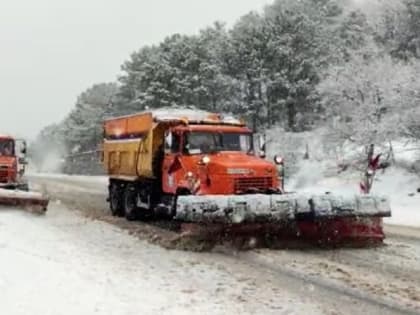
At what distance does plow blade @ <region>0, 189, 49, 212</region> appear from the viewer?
20.0 metres

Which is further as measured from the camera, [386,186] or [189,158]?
[386,186]

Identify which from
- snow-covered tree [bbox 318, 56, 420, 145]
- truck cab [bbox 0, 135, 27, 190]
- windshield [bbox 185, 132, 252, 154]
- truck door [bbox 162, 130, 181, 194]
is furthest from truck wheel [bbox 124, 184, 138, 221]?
snow-covered tree [bbox 318, 56, 420, 145]

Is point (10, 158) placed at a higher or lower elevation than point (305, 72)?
lower

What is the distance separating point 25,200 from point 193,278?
10803mm

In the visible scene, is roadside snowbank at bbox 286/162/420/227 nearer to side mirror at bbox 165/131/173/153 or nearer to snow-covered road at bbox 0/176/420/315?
side mirror at bbox 165/131/173/153

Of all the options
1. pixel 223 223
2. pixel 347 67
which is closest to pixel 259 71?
pixel 347 67

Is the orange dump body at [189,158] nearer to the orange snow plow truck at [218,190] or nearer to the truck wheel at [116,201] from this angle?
the orange snow plow truck at [218,190]

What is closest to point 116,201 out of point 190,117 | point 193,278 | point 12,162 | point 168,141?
point 190,117

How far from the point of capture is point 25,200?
20.1 meters

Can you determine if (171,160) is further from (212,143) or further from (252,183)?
(252,183)

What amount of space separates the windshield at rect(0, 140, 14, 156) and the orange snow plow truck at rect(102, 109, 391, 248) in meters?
5.82

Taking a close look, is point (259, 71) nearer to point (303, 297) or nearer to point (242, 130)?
point (242, 130)

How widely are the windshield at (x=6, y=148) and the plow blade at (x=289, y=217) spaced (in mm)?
12417

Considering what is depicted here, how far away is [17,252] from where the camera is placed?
11.8 m
